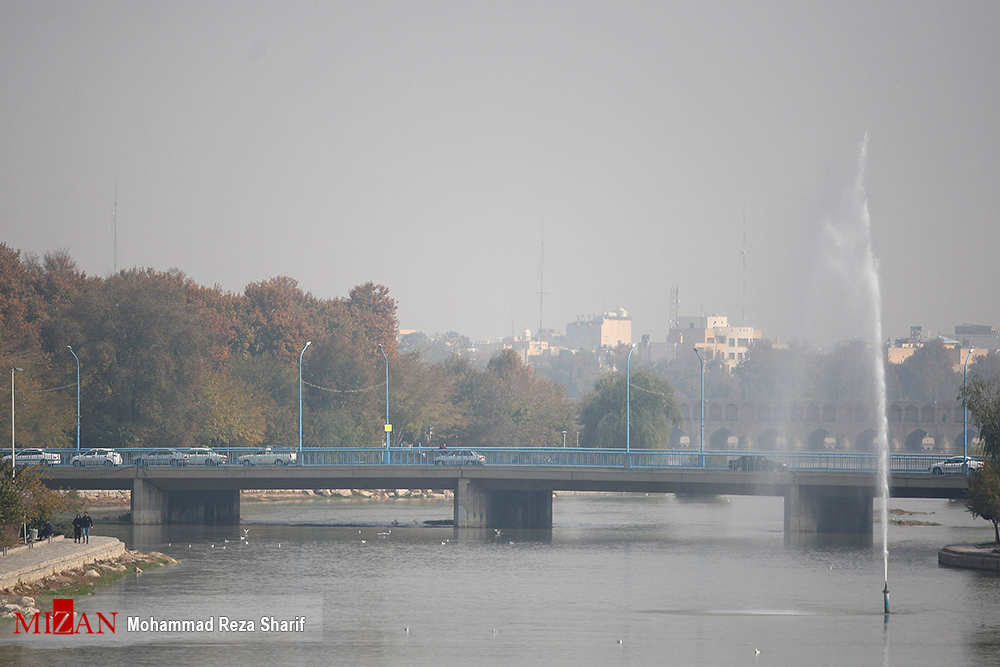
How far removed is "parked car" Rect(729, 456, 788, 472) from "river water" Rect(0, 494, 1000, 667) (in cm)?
432

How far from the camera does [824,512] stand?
256 ft

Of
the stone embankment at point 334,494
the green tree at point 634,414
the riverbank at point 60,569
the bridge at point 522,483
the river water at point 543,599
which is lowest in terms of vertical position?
the stone embankment at point 334,494

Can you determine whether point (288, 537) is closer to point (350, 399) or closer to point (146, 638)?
point (146, 638)

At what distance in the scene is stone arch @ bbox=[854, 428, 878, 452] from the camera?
193 meters

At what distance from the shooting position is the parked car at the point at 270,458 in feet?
290

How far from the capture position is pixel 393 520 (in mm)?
92562

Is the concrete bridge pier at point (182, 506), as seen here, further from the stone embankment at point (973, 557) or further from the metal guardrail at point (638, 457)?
the stone embankment at point (973, 557)

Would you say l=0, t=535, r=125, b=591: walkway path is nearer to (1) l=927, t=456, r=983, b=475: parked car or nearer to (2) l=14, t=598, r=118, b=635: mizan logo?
(2) l=14, t=598, r=118, b=635: mizan logo

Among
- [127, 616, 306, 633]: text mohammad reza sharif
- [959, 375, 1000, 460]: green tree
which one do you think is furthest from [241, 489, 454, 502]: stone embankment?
[127, 616, 306, 633]: text mohammad reza sharif

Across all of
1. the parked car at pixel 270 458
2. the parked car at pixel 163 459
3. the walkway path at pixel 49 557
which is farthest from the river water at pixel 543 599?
the parked car at pixel 270 458

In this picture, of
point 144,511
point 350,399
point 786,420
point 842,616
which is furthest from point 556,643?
point 786,420

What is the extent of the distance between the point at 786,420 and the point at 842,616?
4721 inches

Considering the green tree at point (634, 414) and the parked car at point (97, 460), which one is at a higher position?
the green tree at point (634, 414)

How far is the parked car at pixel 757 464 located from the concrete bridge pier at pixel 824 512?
1639mm
